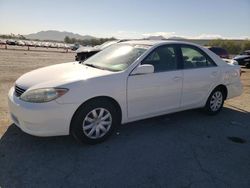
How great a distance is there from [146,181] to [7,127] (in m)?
2.62

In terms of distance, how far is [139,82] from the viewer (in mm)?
3785

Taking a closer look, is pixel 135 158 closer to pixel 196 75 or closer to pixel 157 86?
pixel 157 86

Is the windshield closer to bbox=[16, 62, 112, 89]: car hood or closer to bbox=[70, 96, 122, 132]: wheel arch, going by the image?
bbox=[16, 62, 112, 89]: car hood

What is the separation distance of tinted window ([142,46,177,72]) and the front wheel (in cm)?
137

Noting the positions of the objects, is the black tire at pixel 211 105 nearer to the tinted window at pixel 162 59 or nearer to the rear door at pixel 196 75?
the rear door at pixel 196 75

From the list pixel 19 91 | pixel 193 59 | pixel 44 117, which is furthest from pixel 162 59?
pixel 19 91

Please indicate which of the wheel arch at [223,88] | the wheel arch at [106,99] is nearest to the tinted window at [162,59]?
the wheel arch at [106,99]

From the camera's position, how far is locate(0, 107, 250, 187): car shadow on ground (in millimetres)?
2766

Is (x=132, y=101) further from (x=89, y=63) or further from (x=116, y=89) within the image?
(x=89, y=63)

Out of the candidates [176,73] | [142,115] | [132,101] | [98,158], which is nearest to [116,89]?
[132,101]

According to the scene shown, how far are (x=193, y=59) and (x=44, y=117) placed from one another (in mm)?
3090

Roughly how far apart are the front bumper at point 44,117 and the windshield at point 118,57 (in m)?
1.10

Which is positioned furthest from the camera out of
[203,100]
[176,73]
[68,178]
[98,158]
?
[203,100]

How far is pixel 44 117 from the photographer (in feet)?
10.2
